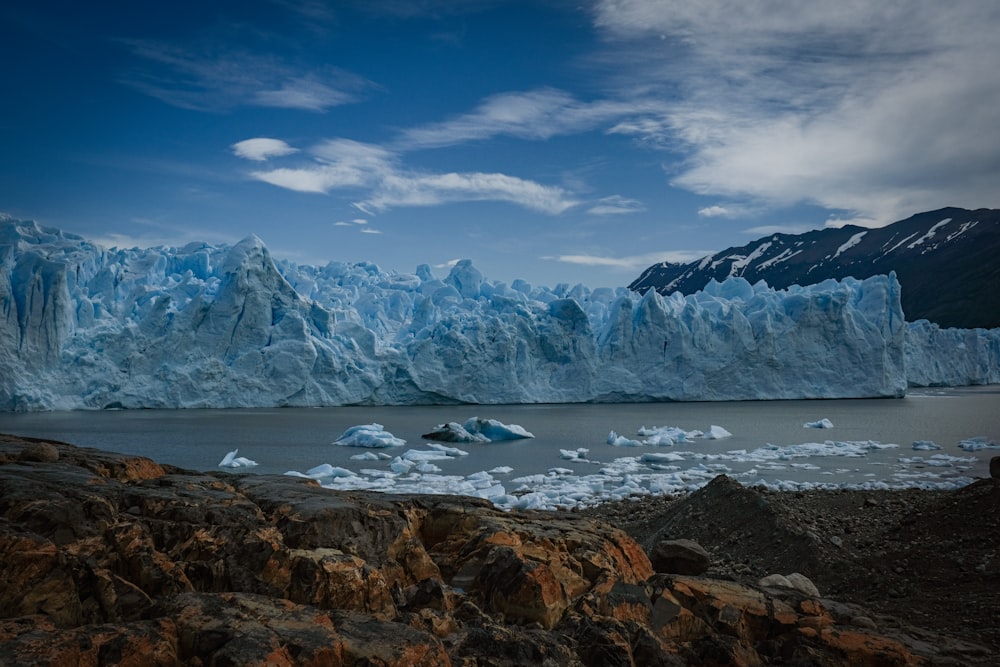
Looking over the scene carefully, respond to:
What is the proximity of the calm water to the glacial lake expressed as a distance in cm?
6

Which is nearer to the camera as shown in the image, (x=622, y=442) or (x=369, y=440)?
(x=369, y=440)

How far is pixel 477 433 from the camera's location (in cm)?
2541

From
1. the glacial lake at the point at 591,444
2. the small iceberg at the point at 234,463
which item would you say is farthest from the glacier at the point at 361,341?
the small iceberg at the point at 234,463

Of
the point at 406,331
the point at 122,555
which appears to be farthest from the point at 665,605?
the point at 406,331

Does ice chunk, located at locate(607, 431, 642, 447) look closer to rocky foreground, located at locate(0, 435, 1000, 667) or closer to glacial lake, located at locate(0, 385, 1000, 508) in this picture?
glacial lake, located at locate(0, 385, 1000, 508)

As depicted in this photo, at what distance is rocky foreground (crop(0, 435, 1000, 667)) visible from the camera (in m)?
2.69

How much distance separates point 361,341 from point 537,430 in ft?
62.8

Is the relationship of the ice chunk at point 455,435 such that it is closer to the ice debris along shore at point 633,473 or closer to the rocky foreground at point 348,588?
the ice debris along shore at point 633,473

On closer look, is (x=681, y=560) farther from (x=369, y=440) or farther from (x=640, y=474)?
(x=369, y=440)

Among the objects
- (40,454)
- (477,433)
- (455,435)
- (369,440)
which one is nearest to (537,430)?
(477,433)

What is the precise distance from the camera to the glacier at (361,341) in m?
36.3

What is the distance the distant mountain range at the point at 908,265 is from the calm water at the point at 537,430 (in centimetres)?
5359

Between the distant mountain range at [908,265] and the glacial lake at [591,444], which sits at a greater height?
the distant mountain range at [908,265]

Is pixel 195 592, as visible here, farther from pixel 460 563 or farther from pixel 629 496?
pixel 629 496
